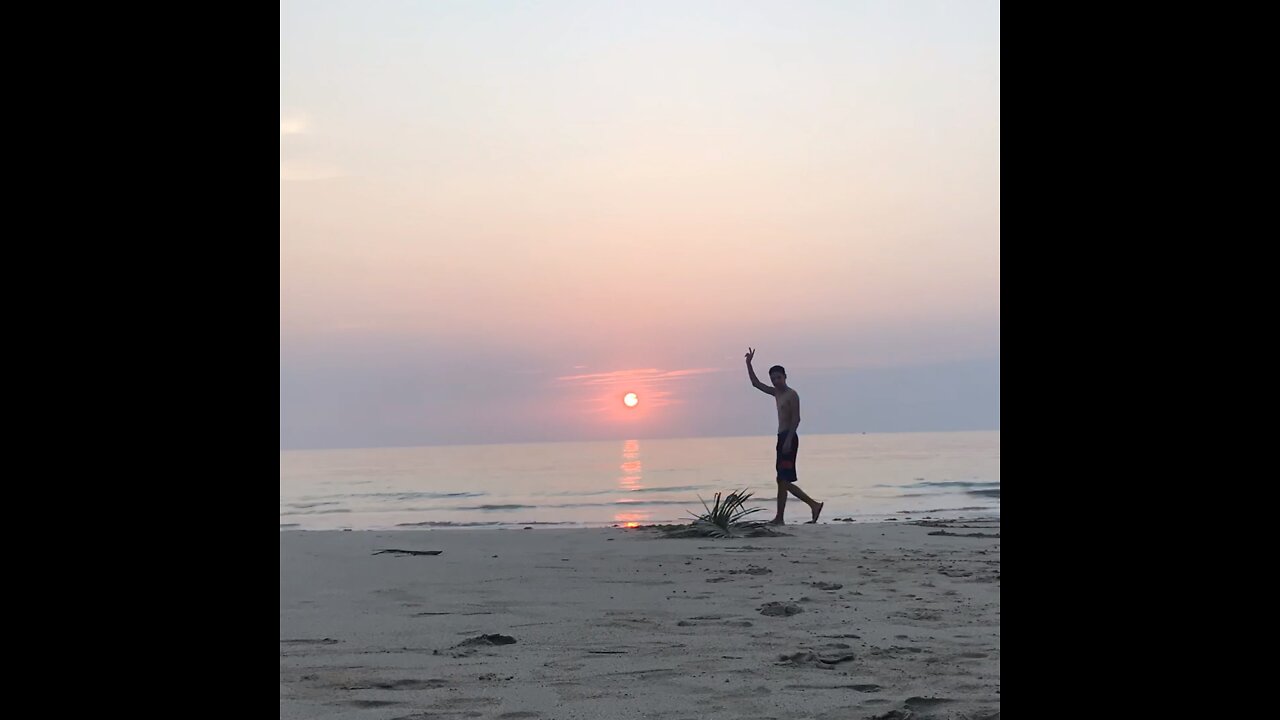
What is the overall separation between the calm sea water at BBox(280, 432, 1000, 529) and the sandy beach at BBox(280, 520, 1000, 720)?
262 cm

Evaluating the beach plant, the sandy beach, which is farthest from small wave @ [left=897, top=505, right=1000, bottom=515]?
the sandy beach

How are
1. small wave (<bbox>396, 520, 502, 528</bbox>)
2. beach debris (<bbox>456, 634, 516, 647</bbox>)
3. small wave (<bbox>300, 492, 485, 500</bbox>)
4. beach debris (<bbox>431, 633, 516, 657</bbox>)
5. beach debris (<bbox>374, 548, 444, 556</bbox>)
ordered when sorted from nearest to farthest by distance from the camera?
beach debris (<bbox>431, 633, 516, 657</bbox>), beach debris (<bbox>456, 634, 516, 647</bbox>), beach debris (<bbox>374, 548, 444, 556</bbox>), small wave (<bbox>396, 520, 502, 528</bbox>), small wave (<bbox>300, 492, 485, 500</bbox>)

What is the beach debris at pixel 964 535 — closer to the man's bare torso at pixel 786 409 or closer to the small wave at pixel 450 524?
the man's bare torso at pixel 786 409

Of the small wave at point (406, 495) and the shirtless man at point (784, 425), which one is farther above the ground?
the shirtless man at point (784, 425)

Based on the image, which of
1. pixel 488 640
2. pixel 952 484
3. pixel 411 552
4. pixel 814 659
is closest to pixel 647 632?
pixel 488 640

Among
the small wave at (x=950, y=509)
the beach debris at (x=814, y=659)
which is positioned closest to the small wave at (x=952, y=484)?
the small wave at (x=950, y=509)

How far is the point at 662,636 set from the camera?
18.0 ft

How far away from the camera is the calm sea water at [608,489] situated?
17578 millimetres

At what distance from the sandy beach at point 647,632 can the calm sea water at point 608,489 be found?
2616mm

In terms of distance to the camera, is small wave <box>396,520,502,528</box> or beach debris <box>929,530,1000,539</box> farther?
small wave <box>396,520,502,528</box>

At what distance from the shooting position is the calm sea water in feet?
57.7

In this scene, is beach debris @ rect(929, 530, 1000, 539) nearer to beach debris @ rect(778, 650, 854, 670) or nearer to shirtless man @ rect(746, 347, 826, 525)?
shirtless man @ rect(746, 347, 826, 525)
